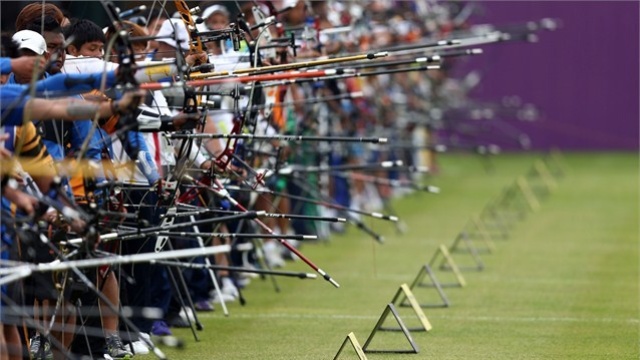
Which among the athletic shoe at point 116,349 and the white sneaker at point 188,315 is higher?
the athletic shoe at point 116,349

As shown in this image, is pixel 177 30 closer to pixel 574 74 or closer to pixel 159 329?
pixel 159 329

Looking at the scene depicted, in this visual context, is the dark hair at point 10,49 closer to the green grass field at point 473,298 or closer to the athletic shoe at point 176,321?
the green grass field at point 473,298

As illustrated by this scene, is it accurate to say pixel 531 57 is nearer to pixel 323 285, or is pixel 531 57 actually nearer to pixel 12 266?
pixel 323 285

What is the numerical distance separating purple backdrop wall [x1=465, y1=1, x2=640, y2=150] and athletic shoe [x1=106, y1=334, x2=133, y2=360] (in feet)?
67.5

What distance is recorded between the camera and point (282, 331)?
32.0 feet

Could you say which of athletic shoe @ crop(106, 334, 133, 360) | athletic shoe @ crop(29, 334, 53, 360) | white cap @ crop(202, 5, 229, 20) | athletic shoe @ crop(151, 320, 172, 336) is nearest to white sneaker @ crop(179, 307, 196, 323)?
athletic shoe @ crop(151, 320, 172, 336)

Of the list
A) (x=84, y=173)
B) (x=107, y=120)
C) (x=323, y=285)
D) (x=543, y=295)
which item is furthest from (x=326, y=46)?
(x=84, y=173)

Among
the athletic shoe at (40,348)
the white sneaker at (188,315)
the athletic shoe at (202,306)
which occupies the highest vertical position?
the athletic shoe at (40,348)

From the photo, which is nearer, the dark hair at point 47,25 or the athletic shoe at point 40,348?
the athletic shoe at point 40,348

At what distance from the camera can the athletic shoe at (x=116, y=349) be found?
8.55 metres

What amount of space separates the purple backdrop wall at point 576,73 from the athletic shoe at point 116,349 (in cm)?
2056

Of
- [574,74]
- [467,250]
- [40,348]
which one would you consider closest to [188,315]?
[40,348]

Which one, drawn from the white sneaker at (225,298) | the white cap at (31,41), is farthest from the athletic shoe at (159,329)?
the white cap at (31,41)

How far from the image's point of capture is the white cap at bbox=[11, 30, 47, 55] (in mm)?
7605
